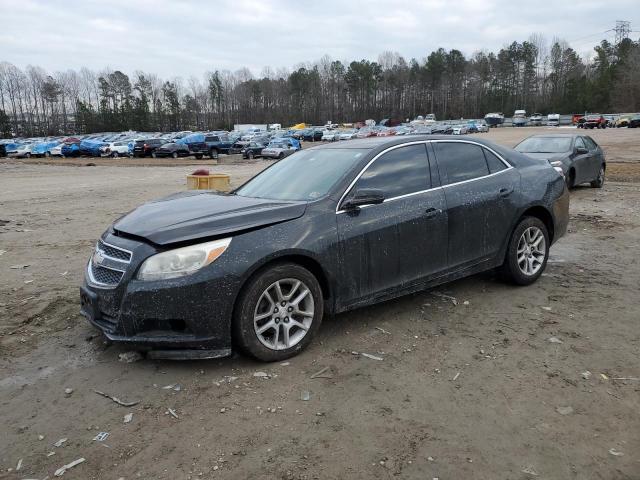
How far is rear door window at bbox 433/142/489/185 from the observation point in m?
4.97

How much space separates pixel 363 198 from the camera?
4152 millimetres

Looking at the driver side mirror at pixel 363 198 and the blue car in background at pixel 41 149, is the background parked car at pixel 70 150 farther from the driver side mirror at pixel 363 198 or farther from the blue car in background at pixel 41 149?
the driver side mirror at pixel 363 198

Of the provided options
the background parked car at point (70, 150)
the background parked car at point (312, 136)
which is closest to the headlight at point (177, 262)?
the background parked car at point (70, 150)

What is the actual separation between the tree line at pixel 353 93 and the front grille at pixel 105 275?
115930 millimetres

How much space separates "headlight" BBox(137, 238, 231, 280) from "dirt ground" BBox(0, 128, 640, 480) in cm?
76

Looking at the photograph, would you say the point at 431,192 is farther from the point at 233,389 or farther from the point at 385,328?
the point at 233,389

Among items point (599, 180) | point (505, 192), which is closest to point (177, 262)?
point (505, 192)

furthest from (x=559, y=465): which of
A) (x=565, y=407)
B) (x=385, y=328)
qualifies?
(x=385, y=328)

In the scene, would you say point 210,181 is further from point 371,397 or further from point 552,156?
point 371,397

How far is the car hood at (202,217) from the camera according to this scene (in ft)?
12.2

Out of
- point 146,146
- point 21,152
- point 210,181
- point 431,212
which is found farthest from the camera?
point 21,152

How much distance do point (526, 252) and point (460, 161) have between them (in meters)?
1.27

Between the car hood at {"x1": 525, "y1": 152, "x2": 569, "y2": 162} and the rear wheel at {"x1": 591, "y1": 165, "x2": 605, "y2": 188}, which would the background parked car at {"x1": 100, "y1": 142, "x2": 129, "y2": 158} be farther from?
the rear wheel at {"x1": 591, "y1": 165, "x2": 605, "y2": 188}

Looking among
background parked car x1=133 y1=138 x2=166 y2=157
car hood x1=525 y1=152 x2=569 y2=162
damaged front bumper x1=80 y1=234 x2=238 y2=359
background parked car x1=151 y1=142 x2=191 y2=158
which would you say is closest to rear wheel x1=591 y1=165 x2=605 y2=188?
car hood x1=525 y1=152 x2=569 y2=162
